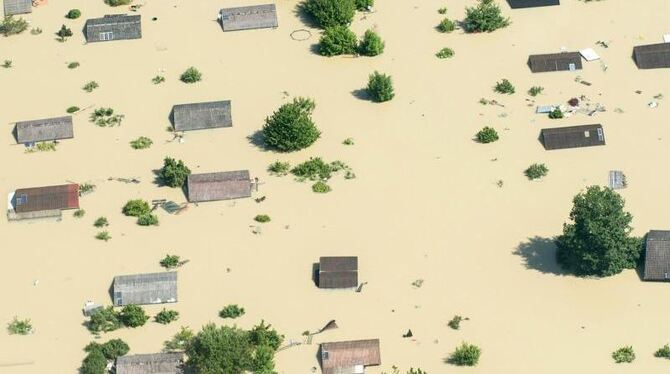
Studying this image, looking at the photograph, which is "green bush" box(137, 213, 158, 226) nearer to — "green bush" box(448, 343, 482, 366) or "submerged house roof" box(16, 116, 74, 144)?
"submerged house roof" box(16, 116, 74, 144)

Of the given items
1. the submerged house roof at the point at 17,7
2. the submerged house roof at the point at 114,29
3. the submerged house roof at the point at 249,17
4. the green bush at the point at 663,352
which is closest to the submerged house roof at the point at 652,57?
the submerged house roof at the point at 249,17

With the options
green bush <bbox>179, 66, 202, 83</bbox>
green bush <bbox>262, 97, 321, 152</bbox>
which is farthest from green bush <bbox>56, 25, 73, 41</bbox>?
green bush <bbox>262, 97, 321, 152</bbox>

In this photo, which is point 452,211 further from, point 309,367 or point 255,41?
Result: point 255,41

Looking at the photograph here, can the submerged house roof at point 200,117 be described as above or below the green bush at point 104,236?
above

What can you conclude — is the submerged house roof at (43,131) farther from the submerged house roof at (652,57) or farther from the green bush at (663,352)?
the green bush at (663,352)

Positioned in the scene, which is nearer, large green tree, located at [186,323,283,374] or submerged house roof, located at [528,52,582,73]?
large green tree, located at [186,323,283,374]
